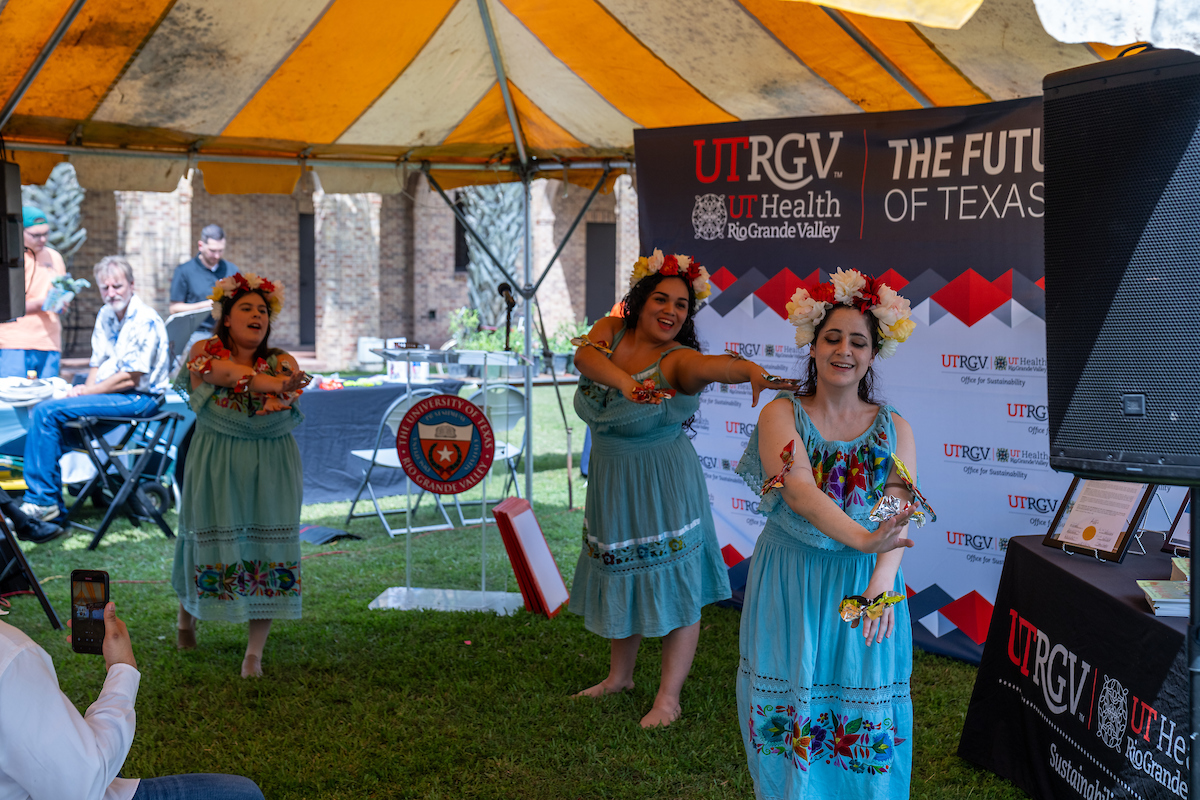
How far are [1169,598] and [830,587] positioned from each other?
0.84 metres

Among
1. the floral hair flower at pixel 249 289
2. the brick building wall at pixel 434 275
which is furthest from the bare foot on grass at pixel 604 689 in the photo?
the brick building wall at pixel 434 275

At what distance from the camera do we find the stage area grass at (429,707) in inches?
126

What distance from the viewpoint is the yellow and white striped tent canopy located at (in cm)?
396

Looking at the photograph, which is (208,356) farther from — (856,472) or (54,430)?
(54,430)

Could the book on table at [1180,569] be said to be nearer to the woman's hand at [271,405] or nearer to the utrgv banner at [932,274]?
the utrgv banner at [932,274]

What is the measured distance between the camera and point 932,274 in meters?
4.22

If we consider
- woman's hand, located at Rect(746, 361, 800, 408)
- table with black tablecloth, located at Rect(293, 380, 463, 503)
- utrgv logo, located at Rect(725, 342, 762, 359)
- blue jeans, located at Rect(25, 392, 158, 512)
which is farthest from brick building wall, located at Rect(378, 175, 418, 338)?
woman's hand, located at Rect(746, 361, 800, 408)

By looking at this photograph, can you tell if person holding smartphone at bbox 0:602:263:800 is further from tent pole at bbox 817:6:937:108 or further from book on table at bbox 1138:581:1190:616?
tent pole at bbox 817:6:937:108

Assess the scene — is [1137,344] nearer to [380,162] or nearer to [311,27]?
[311,27]

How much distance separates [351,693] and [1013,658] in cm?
245

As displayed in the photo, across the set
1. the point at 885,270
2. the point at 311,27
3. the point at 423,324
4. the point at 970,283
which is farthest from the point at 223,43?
the point at 423,324

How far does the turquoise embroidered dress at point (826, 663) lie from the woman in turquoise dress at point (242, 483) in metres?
2.28

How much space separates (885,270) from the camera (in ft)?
14.3

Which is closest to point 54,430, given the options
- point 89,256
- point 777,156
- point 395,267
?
point 777,156
